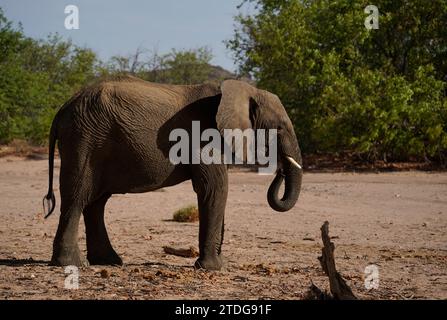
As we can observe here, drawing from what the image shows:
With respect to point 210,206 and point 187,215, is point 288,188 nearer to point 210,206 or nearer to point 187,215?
point 210,206

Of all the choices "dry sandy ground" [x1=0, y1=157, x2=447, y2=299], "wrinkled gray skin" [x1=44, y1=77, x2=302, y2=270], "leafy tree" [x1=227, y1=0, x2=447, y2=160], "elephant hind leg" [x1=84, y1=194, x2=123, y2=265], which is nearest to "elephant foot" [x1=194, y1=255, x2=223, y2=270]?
"wrinkled gray skin" [x1=44, y1=77, x2=302, y2=270]

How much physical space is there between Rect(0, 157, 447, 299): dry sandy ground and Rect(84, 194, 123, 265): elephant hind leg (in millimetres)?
296

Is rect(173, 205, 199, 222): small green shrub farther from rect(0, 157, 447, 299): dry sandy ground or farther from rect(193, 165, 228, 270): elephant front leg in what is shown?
rect(193, 165, 228, 270): elephant front leg

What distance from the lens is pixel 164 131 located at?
8.56 meters

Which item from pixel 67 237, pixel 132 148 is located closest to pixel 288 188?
pixel 132 148

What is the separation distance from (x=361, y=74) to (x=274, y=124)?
1590 cm

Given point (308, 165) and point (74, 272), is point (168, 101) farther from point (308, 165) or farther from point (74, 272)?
point (308, 165)

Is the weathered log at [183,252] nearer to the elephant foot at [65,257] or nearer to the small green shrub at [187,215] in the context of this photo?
the elephant foot at [65,257]

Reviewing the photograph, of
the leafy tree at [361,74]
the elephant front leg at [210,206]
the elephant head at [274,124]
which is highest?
the leafy tree at [361,74]

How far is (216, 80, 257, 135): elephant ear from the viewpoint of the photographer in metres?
8.48

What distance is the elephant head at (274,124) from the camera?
8.75 m

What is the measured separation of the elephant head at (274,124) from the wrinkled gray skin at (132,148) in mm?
28

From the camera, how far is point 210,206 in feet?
28.0

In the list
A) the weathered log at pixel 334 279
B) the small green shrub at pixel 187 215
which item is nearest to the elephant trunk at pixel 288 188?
the weathered log at pixel 334 279
